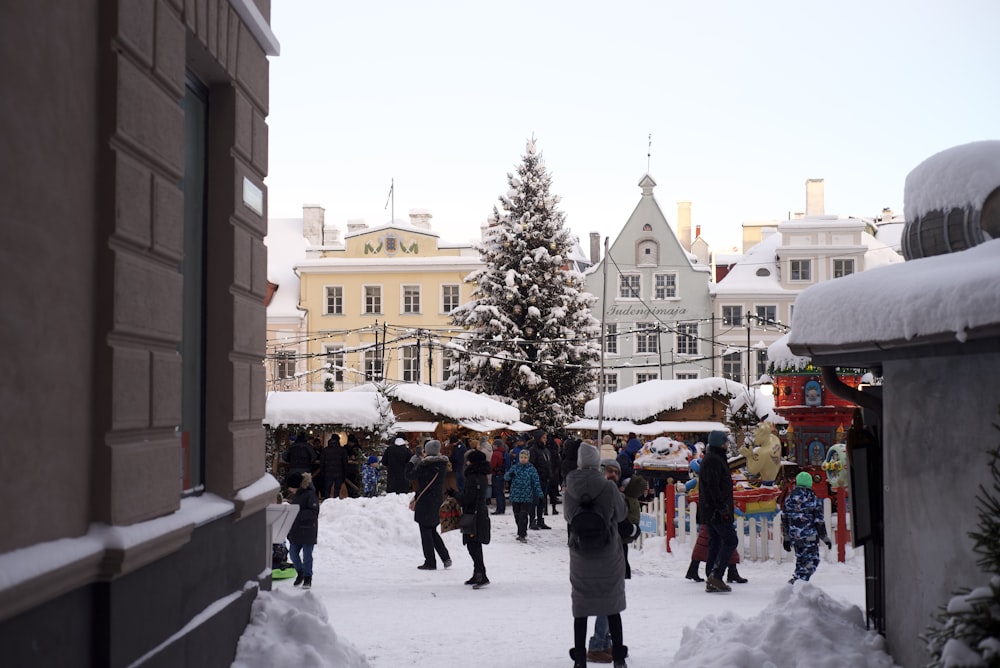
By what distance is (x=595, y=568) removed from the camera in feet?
28.8

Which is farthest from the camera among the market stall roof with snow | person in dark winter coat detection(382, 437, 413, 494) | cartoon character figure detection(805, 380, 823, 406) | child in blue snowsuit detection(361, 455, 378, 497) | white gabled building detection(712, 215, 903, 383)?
white gabled building detection(712, 215, 903, 383)

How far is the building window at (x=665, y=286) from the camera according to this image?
5519cm

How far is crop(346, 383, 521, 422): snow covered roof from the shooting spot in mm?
30891

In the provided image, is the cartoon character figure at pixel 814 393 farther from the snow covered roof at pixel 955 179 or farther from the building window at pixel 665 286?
the building window at pixel 665 286

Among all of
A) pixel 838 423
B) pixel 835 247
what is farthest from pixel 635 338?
pixel 838 423

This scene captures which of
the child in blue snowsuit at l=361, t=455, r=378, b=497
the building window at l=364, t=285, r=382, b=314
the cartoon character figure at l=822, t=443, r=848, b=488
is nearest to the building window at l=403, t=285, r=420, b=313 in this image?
the building window at l=364, t=285, r=382, b=314

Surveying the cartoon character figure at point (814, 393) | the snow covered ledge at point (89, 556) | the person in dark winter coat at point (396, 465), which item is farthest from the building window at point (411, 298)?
the snow covered ledge at point (89, 556)

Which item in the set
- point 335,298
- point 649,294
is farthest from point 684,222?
point 335,298

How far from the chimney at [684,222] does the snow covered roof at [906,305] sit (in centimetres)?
5675


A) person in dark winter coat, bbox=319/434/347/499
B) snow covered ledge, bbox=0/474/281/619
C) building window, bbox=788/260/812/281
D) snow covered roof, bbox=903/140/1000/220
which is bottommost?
person in dark winter coat, bbox=319/434/347/499

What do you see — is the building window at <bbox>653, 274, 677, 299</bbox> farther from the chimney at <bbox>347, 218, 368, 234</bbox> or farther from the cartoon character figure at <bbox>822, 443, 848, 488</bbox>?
the cartoon character figure at <bbox>822, 443, 848, 488</bbox>

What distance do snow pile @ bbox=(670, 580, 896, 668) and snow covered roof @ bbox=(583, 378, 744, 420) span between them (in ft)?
80.0

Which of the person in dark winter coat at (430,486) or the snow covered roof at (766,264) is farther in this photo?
the snow covered roof at (766,264)

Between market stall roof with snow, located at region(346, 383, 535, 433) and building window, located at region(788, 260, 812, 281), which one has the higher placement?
building window, located at region(788, 260, 812, 281)
